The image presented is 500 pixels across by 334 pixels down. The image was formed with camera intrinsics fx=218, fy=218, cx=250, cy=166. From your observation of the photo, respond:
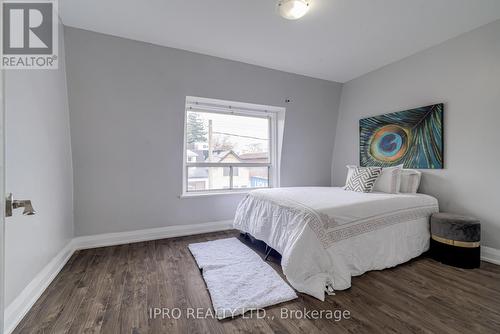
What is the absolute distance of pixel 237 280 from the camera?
6.30 ft

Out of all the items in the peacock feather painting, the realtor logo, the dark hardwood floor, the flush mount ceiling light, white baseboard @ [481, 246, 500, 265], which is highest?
the flush mount ceiling light

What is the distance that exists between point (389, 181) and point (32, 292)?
12.4 feet

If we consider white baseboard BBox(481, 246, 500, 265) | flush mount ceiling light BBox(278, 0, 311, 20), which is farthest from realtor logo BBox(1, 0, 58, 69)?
white baseboard BBox(481, 246, 500, 265)

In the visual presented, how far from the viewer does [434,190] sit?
2848mm

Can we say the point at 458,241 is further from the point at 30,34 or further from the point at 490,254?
the point at 30,34

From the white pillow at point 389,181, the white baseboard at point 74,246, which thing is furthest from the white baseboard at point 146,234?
the white pillow at point 389,181

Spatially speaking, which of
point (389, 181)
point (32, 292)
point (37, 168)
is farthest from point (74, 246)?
point (389, 181)

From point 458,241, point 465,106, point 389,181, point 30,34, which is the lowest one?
point 458,241

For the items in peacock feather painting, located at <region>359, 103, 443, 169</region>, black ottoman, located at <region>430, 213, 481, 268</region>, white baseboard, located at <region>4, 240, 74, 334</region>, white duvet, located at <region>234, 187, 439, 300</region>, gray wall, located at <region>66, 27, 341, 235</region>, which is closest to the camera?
white baseboard, located at <region>4, 240, 74, 334</region>

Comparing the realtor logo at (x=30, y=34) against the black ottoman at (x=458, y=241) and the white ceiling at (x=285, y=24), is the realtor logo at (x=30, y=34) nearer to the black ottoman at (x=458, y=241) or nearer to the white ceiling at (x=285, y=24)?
the white ceiling at (x=285, y=24)

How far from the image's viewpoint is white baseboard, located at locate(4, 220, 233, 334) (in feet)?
4.77

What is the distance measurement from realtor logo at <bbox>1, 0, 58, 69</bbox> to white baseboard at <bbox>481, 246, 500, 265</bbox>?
4.69 m

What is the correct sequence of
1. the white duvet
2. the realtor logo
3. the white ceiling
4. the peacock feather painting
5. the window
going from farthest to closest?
the window
the peacock feather painting
the white ceiling
the white duvet
the realtor logo

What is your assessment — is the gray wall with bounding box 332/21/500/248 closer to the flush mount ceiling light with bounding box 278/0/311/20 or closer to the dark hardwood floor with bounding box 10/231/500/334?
the dark hardwood floor with bounding box 10/231/500/334
